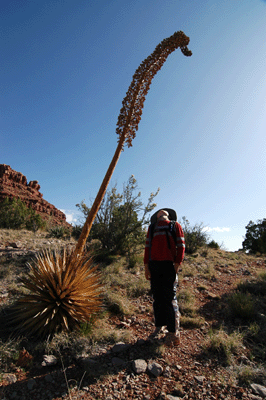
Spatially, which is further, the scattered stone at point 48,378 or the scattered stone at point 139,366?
the scattered stone at point 139,366

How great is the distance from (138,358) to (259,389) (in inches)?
57.0

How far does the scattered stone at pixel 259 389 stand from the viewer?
2.31m

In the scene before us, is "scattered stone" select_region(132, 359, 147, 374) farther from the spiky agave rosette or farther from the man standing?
the spiky agave rosette

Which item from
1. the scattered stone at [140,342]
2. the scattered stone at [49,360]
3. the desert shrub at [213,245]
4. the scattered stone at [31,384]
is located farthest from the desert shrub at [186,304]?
the desert shrub at [213,245]

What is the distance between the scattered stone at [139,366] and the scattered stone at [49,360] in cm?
100

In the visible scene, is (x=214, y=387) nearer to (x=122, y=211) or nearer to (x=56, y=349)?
(x=56, y=349)

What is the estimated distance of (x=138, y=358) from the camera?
9.29ft

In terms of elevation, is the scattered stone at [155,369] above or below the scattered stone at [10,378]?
above

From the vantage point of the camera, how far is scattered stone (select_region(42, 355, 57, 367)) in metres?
2.54

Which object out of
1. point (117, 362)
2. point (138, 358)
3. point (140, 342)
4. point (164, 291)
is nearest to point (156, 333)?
point (140, 342)

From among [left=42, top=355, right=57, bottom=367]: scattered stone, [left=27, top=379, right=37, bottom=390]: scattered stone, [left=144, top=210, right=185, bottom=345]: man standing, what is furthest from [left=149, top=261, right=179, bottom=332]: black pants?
[left=27, top=379, right=37, bottom=390]: scattered stone

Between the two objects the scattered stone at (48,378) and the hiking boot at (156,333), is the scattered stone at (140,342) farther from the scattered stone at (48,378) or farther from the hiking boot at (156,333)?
the scattered stone at (48,378)

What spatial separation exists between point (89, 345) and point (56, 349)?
1.47ft

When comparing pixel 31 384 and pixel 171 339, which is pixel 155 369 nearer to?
pixel 171 339
